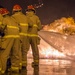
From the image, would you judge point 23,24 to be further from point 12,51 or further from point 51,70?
point 51,70

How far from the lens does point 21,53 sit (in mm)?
14328

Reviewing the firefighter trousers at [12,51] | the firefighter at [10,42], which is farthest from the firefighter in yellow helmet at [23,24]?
the firefighter trousers at [12,51]

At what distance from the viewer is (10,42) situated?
42.1 feet

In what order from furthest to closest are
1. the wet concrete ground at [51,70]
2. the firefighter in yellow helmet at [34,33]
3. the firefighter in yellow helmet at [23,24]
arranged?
the firefighter in yellow helmet at [34,33], the firefighter in yellow helmet at [23,24], the wet concrete ground at [51,70]

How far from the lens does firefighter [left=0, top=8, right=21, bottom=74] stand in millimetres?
12750

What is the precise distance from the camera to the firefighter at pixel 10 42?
41.8 ft

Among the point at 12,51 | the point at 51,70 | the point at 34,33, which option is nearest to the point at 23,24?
the point at 34,33

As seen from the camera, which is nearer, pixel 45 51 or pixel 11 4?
pixel 45 51

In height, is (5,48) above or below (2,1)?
below

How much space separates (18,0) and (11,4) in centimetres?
55

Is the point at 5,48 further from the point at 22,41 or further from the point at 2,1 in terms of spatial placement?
the point at 2,1

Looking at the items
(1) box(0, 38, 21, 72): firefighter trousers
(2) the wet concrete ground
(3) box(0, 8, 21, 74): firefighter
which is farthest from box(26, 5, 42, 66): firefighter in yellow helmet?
(3) box(0, 8, 21, 74): firefighter

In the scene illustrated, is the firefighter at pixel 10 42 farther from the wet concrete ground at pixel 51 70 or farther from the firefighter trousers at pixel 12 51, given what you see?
the wet concrete ground at pixel 51 70

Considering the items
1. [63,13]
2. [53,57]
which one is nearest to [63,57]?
[53,57]
